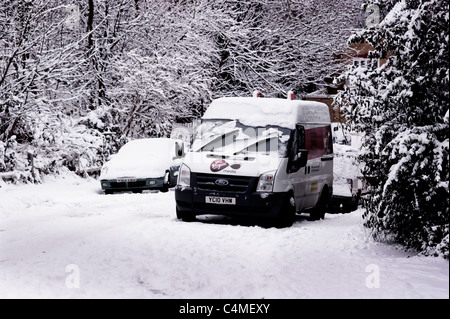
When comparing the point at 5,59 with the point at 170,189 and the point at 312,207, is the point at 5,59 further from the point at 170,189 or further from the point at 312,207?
the point at 312,207

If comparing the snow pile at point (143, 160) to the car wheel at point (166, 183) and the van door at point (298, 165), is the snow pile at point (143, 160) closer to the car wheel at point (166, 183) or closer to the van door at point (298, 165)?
the car wheel at point (166, 183)

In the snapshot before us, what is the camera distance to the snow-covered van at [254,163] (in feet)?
44.0

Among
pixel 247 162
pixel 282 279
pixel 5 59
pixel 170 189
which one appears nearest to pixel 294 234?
pixel 247 162

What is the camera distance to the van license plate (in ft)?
44.1

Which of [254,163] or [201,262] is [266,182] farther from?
[201,262]

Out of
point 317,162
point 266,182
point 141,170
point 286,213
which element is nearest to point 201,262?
point 266,182

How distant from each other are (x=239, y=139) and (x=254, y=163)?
0.98 m

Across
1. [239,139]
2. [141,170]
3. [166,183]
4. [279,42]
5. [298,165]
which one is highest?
[279,42]

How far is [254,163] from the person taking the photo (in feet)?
44.5

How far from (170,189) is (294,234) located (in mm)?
11551

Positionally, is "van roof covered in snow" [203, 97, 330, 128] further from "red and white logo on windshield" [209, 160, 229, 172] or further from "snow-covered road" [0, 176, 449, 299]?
"snow-covered road" [0, 176, 449, 299]

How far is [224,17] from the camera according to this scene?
36.3 m

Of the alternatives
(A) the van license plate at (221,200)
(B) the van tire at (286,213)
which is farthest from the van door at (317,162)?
(A) the van license plate at (221,200)

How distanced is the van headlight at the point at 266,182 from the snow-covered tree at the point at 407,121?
2.75 meters
